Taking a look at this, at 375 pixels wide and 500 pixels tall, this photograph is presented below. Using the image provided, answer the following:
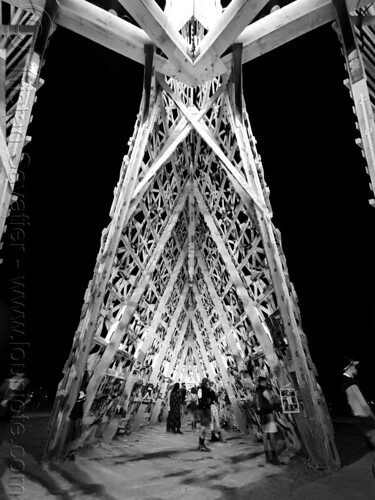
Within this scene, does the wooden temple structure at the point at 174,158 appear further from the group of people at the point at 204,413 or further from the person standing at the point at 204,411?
the person standing at the point at 204,411

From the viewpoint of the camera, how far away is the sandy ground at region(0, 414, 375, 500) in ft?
13.5

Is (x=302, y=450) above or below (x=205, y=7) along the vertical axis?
below

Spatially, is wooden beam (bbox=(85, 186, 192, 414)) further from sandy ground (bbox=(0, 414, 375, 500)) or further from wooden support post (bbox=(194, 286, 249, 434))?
wooden support post (bbox=(194, 286, 249, 434))

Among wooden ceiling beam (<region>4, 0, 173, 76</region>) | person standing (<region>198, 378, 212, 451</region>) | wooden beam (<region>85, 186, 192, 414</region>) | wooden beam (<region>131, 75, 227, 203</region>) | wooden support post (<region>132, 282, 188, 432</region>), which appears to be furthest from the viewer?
wooden support post (<region>132, 282, 188, 432</region>)

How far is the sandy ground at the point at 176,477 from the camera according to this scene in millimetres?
4102

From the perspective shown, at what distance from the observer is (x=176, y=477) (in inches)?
199

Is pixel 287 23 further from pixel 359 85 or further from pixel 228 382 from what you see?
pixel 228 382

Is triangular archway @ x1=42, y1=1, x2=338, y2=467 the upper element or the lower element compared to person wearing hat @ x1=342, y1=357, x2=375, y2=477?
upper

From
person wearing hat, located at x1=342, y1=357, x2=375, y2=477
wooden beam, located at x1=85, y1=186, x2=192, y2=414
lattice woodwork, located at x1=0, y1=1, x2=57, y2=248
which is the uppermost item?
lattice woodwork, located at x1=0, y1=1, x2=57, y2=248

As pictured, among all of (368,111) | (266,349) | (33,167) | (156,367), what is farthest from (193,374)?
(368,111)

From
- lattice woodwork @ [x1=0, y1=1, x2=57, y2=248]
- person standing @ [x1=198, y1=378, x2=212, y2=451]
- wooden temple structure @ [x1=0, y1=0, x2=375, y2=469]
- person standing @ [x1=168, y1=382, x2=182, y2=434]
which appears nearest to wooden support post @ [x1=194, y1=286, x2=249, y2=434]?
wooden temple structure @ [x1=0, y1=0, x2=375, y2=469]

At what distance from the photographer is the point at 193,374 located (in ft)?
78.8

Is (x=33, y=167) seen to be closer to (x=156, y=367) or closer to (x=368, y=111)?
(x=156, y=367)

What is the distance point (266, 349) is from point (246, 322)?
87.8 inches
